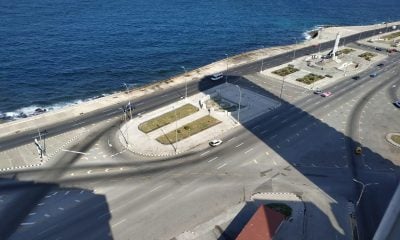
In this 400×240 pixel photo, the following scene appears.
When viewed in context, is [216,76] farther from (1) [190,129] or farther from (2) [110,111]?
(2) [110,111]

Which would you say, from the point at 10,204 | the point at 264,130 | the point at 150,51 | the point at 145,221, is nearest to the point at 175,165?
the point at 145,221

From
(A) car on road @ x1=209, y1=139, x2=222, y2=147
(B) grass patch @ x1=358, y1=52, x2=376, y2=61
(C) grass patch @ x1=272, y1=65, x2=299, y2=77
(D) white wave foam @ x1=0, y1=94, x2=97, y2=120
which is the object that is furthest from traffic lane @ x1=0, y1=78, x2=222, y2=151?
(B) grass patch @ x1=358, y1=52, x2=376, y2=61

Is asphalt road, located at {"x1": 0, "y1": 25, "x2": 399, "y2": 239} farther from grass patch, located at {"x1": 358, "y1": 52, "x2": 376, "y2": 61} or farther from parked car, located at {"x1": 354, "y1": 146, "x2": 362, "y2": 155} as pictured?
grass patch, located at {"x1": 358, "y1": 52, "x2": 376, "y2": 61}

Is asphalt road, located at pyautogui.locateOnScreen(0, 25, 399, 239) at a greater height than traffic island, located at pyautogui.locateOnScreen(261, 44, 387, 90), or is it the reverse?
asphalt road, located at pyautogui.locateOnScreen(0, 25, 399, 239)

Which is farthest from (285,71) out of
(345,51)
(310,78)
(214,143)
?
(214,143)

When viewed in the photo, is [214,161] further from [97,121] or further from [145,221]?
[97,121]

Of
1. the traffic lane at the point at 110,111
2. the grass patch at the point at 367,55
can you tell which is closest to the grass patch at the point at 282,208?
the traffic lane at the point at 110,111

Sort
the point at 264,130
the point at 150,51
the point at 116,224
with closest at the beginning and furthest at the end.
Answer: the point at 116,224, the point at 264,130, the point at 150,51
